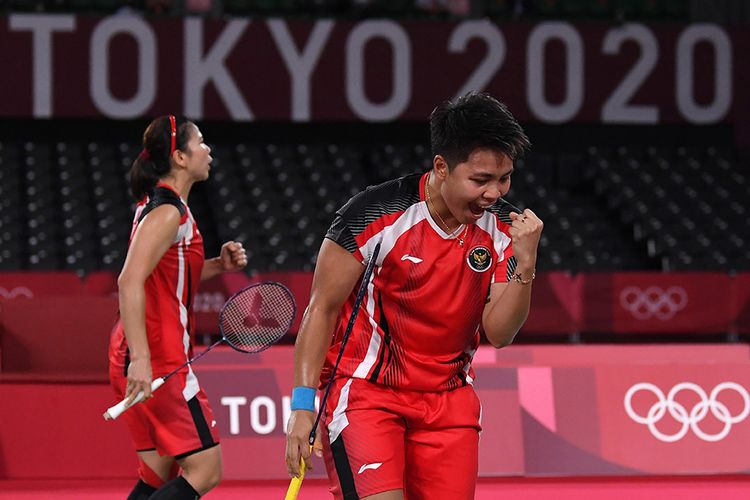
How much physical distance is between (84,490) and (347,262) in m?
3.16

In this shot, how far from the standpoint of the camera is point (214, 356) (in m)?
6.64

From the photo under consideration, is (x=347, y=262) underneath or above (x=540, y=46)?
underneath

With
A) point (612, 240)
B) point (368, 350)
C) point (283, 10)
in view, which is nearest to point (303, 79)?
point (283, 10)

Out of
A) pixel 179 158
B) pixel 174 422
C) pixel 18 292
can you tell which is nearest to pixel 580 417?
pixel 174 422

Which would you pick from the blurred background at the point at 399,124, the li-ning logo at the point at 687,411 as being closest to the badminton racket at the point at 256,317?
the li-ning logo at the point at 687,411

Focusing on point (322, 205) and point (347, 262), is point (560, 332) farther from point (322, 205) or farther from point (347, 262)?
point (347, 262)

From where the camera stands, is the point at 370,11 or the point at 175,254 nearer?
the point at 175,254

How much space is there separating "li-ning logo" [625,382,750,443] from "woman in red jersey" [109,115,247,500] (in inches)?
112

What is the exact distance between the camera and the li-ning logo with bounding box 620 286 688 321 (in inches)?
420

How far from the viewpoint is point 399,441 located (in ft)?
8.47

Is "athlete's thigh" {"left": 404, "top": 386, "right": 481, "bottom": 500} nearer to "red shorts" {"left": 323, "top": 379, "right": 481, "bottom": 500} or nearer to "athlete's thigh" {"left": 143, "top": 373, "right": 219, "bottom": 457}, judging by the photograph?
"red shorts" {"left": 323, "top": 379, "right": 481, "bottom": 500}

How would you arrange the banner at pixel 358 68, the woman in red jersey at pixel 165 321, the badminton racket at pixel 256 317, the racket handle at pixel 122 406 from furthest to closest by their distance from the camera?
the banner at pixel 358 68, the badminton racket at pixel 256 317, the woman in red jersey at pixel 165 321, the racket handle at pixel 122 406

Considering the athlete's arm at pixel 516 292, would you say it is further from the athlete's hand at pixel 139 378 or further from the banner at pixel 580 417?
the banner at pixel 580 417

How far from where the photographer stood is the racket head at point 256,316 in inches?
140
